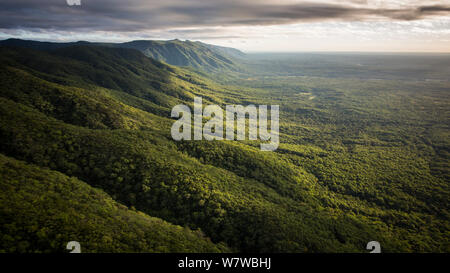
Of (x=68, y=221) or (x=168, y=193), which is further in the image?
(x=168, y=193)

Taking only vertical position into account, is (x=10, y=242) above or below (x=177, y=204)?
above

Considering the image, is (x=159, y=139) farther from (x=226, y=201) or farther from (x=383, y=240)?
(x=383, y=240)

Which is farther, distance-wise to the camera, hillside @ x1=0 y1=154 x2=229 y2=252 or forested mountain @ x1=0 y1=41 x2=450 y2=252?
forested mountain @ x1=0 y1=41 x2=450 y2=252

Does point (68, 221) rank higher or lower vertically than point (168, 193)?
higher

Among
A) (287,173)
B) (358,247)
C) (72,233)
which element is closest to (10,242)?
(72,233)

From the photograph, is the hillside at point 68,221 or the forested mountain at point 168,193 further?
the forested mountain at point 168,193

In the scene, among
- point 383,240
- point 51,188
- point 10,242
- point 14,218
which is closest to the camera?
point 10,242

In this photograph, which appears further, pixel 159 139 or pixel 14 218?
pixel 159 139
